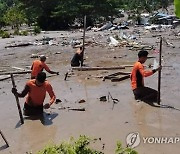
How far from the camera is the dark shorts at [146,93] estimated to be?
10234mm

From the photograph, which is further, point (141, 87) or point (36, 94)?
point (141, 87)

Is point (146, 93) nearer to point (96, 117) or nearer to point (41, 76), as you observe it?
point (96, 117)

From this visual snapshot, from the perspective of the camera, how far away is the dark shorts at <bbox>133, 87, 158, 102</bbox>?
1023 centimetres

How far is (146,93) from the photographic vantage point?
10.3m

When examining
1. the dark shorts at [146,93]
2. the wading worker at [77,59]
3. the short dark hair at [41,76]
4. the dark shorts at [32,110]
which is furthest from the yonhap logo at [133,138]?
the wading worker at [77,59]

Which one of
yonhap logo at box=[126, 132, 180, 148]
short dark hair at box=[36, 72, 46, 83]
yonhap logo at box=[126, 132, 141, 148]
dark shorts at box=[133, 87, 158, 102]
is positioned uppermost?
short dark hair at box=[36, 72, 46, 83]

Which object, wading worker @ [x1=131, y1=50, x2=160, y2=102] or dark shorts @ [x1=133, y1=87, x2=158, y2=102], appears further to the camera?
dark shorts @ [x1=133, y1=87, x2=158, y2=102]

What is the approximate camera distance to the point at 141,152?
22.5 ft

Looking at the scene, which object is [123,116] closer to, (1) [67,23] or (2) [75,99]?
(2) [75,99]

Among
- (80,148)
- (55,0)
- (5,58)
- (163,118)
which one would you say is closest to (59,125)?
(163,118)

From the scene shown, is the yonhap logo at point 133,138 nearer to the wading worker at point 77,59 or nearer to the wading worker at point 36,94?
the wading worker at point 36,94

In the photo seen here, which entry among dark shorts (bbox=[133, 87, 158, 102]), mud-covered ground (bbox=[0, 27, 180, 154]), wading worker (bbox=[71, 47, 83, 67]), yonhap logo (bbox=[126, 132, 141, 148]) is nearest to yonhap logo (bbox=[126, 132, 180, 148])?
yonhap logo (bbox=[126, 132, 141, 148])

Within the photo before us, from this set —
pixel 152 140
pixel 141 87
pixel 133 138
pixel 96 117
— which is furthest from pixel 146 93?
pixel 152 140

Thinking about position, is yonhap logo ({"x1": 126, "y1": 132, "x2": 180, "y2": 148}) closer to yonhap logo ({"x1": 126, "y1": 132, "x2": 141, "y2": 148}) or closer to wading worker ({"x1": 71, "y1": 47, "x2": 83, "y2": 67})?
yonhap logo ({"x1": 126, "y1": 132, "x2": 141, "y2": 148})
